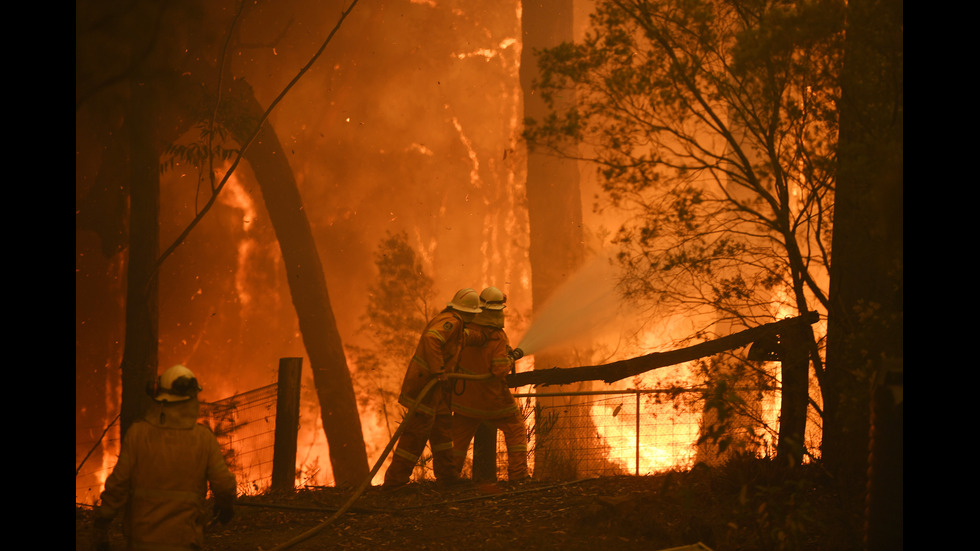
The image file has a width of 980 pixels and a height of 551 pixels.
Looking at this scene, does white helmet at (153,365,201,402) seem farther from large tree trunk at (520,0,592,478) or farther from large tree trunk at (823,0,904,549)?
large tree trunk at (520,0,592,478)

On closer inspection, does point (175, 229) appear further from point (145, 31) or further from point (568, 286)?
point (568, 286)

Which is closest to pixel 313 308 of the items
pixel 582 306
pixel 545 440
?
pixel 545 440

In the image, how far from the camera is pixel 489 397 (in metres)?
7.00

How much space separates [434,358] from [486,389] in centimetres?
69

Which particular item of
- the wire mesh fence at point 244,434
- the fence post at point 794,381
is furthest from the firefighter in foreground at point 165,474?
the wire mesh fence at point 244,434

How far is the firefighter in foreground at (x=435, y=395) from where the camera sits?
6648mm

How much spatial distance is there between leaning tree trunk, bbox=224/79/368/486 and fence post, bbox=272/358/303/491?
6.80 meters

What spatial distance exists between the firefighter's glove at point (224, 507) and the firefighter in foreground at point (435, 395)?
8.37 feet

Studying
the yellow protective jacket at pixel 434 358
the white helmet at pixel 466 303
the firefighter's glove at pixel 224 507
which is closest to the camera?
the firefighter's glove at pixel 224 507

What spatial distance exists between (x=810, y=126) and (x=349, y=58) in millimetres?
10834

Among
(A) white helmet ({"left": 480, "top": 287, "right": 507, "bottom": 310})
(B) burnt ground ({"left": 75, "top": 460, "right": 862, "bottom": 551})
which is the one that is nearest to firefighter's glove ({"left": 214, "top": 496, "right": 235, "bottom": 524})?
(B) burnt ground ({"left": 75, "top": 460, "right": 862, "bottom": 551})

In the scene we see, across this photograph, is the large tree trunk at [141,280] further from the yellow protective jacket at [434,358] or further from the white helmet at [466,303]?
the white helmet at [466,303]

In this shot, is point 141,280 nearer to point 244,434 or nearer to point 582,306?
point 244,434

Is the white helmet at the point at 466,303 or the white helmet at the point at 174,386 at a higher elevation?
the white helmet at the point at 466,303
